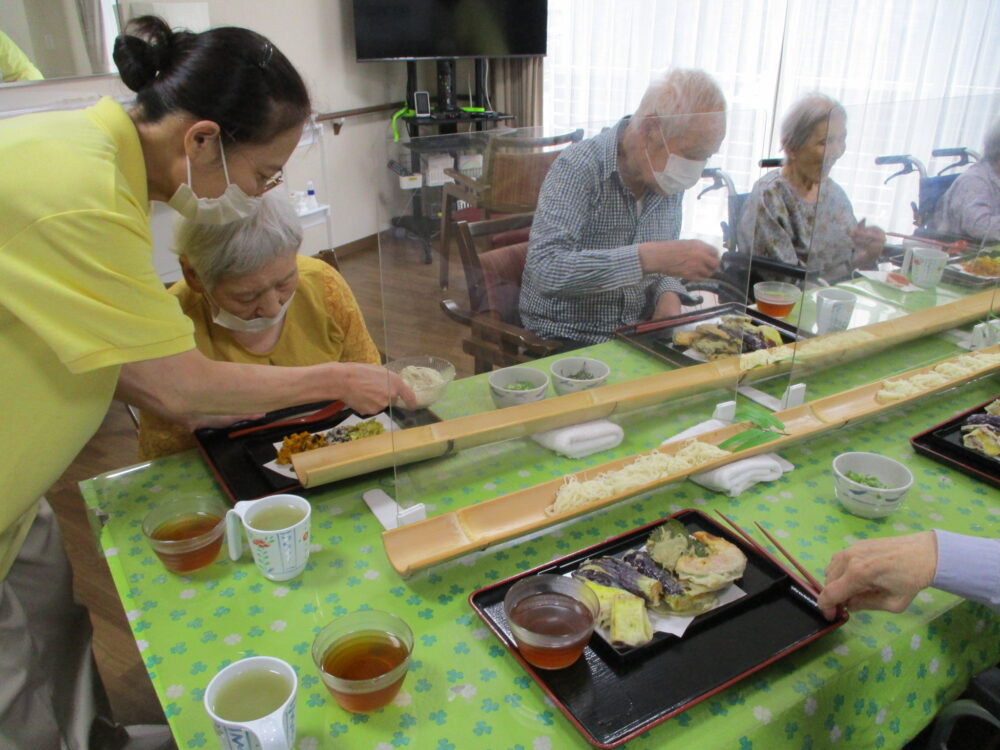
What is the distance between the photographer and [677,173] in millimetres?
1353

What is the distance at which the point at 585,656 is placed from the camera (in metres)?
0.89

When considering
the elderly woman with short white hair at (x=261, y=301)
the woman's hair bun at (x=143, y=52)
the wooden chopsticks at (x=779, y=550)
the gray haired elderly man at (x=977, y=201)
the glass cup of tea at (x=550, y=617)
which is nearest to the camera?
the glass cup of tea at (x=550, y=617)

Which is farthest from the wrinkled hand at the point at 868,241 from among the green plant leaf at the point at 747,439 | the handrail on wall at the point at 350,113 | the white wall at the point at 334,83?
the handrail on wall at the point at 350,113

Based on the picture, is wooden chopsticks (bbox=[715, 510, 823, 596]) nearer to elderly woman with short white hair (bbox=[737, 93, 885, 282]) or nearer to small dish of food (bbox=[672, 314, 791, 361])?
small dish of food (bbox=[672, 314, 791, 361])

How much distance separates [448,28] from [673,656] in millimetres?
4846

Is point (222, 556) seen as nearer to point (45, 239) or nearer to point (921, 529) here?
point (45, 239)

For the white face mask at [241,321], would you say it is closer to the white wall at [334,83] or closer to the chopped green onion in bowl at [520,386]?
the chopped green onion in bowl at [520,386]

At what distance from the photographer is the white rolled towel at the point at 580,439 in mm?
1293

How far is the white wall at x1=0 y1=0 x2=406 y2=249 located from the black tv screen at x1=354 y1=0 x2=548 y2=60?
19cm

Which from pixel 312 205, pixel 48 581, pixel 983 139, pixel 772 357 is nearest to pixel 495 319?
pixel 772 357

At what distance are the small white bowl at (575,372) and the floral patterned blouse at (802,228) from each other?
1.34 ft

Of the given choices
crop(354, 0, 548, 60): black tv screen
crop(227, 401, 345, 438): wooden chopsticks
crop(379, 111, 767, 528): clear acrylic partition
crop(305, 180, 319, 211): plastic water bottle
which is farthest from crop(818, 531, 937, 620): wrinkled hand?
crop(354, 0, 548, 60): black tv screen

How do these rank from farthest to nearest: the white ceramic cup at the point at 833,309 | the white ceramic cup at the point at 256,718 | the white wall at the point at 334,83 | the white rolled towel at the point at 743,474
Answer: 1. the white wall at the point at 334,83
2. the white ceramic cup at the point at 833,309
3. the white rolled towel at the point at 743,474
4. the white ceramic cup at the point at 256,718

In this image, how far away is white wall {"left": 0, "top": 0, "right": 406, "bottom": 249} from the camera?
4.18m
